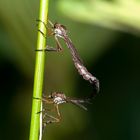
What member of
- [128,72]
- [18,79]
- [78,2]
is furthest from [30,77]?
[78,2]

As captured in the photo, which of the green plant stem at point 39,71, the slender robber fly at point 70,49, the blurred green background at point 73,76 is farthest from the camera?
the blurred green background at point 73,76

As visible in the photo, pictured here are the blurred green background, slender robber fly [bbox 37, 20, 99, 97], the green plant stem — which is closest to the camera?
the green plant stem

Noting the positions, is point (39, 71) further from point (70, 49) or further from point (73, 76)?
point (73, 76)

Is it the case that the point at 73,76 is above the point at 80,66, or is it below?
above

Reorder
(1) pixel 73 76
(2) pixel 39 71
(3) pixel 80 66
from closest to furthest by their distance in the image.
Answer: (2) pixel 39 71, (3) pixel 80 66, (1) pixel 73 76

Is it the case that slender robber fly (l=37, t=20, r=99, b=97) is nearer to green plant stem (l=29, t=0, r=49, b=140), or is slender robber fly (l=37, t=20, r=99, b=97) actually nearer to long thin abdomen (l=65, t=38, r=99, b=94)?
long thin abdomen (l=65, t=38, r=99, b=94)

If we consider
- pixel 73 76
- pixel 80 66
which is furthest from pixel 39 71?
pixel 73 76

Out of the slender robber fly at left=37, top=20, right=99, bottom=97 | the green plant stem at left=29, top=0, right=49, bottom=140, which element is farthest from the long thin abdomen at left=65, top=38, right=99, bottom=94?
the green plant stem at left=29, top=0, right=49, bottom=140

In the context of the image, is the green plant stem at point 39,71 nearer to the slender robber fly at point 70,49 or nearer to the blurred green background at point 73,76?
the slender robber fly at point 70,49

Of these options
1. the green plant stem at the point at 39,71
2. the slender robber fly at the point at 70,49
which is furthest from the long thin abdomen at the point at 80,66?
the green plant stem at the point at 39,71
